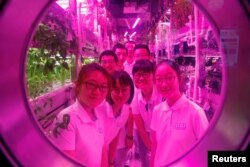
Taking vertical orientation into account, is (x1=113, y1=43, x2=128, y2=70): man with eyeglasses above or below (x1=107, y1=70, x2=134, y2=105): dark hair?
above

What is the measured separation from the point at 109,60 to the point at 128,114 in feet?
0.98

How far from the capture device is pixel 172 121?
5.36ft

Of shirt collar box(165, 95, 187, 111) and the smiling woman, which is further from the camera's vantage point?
shirt collar box(165, 95, 187, 111)

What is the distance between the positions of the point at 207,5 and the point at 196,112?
1.70 feet

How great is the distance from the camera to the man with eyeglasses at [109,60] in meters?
1.58

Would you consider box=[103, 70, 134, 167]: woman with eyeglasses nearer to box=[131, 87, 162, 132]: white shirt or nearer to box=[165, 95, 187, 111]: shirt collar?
box=[131, 87, 162, 132]: white shirt

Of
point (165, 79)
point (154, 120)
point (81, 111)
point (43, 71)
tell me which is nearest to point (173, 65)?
point (165, 79)

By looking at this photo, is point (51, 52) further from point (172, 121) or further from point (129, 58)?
point (172, 121)

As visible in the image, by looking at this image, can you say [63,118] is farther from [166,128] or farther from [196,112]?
[196,112]

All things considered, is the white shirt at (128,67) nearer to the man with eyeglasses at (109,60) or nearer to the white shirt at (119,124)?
the man with eyeglasses at (109,60)

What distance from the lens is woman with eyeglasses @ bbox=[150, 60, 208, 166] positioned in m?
1.59

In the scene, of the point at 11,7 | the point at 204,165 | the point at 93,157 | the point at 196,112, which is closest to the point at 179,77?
the point at 196,112

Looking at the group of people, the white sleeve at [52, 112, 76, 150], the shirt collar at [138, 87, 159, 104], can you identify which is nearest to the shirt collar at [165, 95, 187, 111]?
the group of people

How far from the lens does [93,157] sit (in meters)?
1.64
